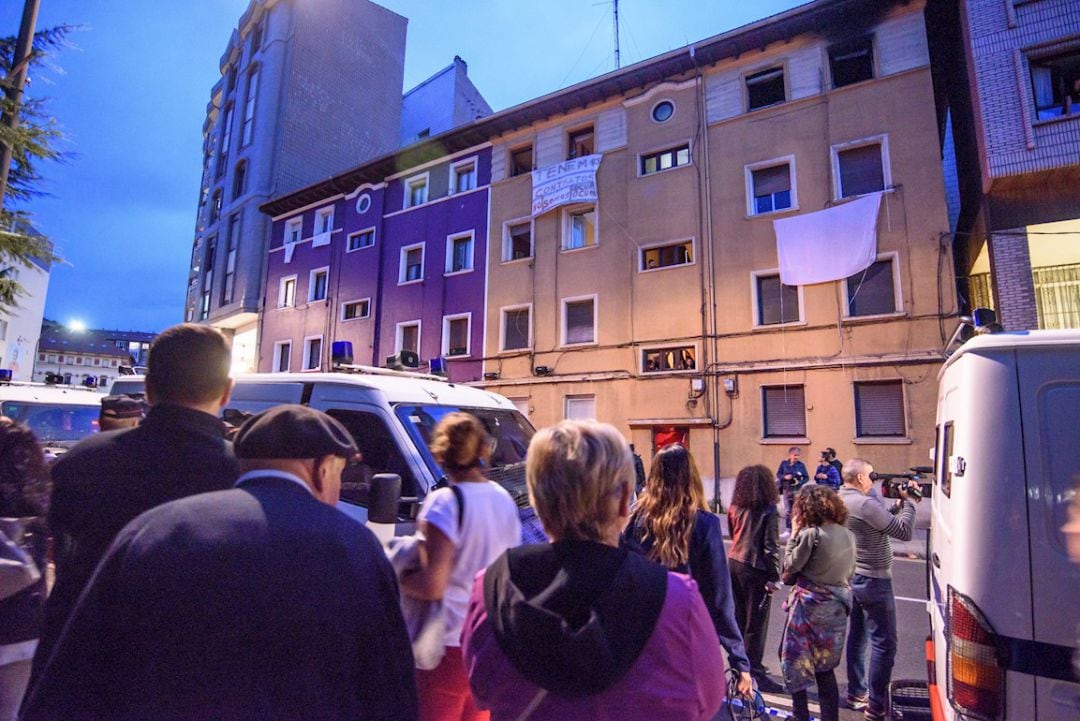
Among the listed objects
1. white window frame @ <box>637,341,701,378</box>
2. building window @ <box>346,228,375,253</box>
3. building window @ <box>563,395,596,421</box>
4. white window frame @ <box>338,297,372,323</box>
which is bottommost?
building window @ <box>563,395,596,421</box>

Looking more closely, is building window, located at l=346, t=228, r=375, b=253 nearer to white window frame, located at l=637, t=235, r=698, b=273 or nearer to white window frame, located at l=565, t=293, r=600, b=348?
white window frame, located at l=565, t=293, r=600, b=348

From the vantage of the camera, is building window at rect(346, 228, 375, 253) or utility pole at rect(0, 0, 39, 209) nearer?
utility pole at rect(0, 0, 39, 209)

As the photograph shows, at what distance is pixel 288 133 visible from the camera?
28.6m

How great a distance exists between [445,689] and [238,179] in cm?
3377

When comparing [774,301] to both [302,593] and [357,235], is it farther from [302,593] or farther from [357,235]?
[357,235]

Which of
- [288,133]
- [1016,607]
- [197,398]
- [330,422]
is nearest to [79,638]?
[330,422]

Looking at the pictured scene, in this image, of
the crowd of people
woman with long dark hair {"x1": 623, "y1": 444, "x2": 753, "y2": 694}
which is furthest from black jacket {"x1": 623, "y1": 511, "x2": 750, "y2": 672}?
the crowd of people

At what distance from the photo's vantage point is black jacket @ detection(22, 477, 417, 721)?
1.12 m

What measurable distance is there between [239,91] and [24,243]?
1135 inches

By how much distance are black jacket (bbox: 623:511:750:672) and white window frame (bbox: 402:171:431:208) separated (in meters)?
22.8

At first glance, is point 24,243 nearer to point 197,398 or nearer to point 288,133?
point 197,398

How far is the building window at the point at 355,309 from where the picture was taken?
79.6 feet

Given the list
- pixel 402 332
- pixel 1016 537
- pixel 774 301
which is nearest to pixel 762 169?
pixel 774 301

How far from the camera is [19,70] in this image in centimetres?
675
